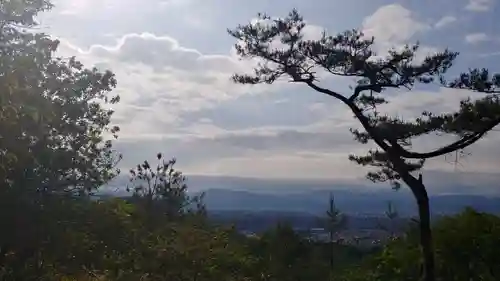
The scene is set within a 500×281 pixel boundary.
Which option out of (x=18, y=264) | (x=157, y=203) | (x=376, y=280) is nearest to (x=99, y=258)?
(x=18, y=264)

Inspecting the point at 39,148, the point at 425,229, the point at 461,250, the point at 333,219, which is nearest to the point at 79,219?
the point at 39,148

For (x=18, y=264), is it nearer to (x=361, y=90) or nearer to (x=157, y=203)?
(x=361, y=90)

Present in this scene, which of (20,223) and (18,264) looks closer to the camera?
(20,223)

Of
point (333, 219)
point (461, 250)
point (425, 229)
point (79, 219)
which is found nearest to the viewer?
point (425, 229)

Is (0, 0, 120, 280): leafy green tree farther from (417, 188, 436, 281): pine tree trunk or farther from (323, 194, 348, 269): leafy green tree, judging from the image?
(323, 194, 348, 269): leafy green tree

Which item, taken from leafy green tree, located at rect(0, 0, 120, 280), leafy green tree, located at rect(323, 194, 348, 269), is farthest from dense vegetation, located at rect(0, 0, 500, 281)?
leafy green tree, located at rect(323, 194, 348, 269)

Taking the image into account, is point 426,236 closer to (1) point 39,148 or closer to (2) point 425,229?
(2) point 425,229
